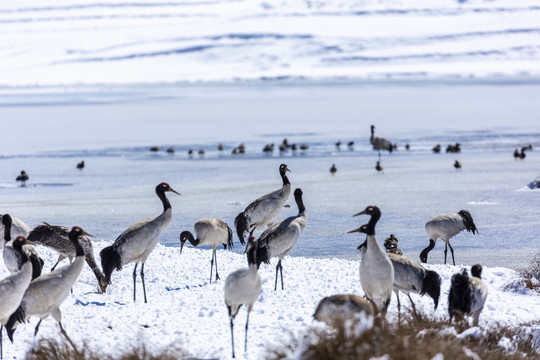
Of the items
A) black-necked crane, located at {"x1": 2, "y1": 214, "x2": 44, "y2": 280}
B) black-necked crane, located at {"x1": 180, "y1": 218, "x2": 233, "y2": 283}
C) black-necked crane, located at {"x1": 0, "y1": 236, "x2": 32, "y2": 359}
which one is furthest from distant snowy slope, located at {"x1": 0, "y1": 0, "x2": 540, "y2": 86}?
black-necked crane, located at {"x1": 0, "y1": 236, "x2": 32, "y2": 359}

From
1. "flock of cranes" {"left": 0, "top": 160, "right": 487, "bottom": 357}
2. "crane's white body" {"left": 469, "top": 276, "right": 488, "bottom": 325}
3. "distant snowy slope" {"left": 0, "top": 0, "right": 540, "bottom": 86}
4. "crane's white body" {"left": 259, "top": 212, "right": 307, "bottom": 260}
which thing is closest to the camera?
"flock of cranes" {"left": 0, "top": 160, "right": 487, "bottom": 357}

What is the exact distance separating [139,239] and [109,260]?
45 cm

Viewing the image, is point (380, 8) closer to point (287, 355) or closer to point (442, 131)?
point (442, 131)

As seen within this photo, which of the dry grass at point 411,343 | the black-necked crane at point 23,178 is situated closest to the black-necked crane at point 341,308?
the dry grass at point 411,343

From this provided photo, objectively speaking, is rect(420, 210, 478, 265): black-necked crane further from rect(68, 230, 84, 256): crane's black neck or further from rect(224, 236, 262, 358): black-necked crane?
rect(68, 230, 84, 256): crane's black neck

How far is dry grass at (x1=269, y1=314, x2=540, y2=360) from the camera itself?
5291mm

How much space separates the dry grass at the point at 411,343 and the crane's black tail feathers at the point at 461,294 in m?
0.28

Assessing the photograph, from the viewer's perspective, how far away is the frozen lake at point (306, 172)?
548 inches

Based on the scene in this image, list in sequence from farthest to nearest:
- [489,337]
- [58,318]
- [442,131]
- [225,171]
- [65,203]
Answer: [442,131] → [225,171] → [65,203] → [58,318] → [489,337]

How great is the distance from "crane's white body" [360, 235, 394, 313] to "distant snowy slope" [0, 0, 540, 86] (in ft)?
298

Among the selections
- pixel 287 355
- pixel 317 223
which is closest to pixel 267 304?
pixel 287 355

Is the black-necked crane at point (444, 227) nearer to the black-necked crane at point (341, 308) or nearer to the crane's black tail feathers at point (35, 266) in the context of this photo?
the black-necked crane at point (341, 308)

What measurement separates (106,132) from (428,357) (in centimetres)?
3090

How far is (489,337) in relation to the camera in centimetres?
680
